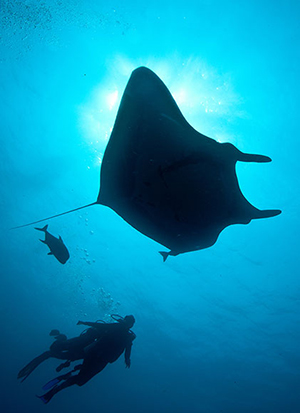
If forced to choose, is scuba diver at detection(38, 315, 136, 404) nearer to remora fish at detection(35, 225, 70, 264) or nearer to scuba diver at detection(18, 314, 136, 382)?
scuba diver at detection(18, 314, 136, 382)

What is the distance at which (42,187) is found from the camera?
1642 centimetres

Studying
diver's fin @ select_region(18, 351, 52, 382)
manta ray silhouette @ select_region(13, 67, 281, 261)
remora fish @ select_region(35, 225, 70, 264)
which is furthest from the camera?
diver's fin @ select_region(18, 351, 52, 382)

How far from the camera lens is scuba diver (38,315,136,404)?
6.36 m

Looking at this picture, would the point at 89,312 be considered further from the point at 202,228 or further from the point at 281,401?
the point at 202,228

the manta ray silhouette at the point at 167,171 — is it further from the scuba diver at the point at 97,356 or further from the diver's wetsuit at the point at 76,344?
the diver's wetsuit at the point at 76,344

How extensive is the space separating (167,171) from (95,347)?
550 centimetres

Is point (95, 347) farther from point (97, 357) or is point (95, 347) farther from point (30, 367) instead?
point (30, 367)

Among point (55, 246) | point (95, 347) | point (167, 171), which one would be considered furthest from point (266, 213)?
point (95, 347)

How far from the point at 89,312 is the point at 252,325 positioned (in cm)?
1899

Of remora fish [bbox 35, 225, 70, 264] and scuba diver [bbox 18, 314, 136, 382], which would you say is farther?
scuba diver [bbox 18, 314, 136, 382]

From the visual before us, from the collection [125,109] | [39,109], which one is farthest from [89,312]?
[125,109]

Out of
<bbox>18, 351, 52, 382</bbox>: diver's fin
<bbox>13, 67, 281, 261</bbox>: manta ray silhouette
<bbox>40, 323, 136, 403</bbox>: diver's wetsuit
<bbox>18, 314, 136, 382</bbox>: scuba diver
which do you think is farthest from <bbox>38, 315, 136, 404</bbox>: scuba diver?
<bbox>13, 67, 281, 261</bbox>: manta ray silhouette

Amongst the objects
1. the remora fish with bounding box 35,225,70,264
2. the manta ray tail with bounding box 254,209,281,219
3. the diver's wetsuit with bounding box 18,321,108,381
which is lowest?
the diver's wetsuit with bounding box 18,321,108,381

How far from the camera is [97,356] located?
21.6 ft
